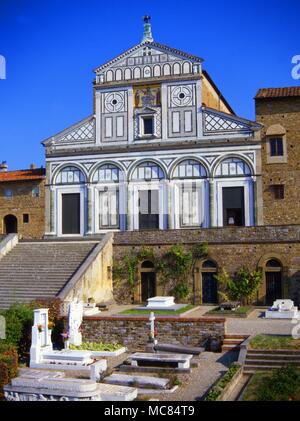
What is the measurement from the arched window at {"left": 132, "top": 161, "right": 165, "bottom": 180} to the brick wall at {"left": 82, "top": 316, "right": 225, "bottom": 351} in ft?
47.9

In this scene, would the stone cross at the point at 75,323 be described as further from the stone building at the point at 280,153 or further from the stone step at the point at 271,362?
the stone building at the point at 280,153

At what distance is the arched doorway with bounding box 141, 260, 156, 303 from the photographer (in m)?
30.3

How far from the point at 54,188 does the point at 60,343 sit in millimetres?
16251

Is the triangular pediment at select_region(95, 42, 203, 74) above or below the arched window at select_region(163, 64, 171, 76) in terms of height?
above

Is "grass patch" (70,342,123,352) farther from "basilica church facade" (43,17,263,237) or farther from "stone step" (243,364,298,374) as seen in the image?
"basilica church facade" (43,17,263,237)

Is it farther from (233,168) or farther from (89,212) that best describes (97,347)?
(233,168)

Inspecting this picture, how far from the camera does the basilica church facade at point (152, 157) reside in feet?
108

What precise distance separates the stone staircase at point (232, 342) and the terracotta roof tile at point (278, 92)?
61.3 ft

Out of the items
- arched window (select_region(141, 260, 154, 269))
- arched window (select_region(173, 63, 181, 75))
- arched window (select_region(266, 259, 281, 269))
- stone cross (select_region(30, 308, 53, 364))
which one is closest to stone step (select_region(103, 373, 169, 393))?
stone cross (select_region(30, 308, 53, 364))

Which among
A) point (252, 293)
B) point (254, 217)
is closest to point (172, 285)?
point (252, 293)

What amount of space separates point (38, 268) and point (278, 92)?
59.7 ft

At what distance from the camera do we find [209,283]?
29438 millimetres

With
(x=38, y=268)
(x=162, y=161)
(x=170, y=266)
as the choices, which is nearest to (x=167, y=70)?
(x=162, y=161)

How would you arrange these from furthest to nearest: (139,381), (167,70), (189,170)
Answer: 1. (167,70)
2. (189,170)
3. (139,381)
